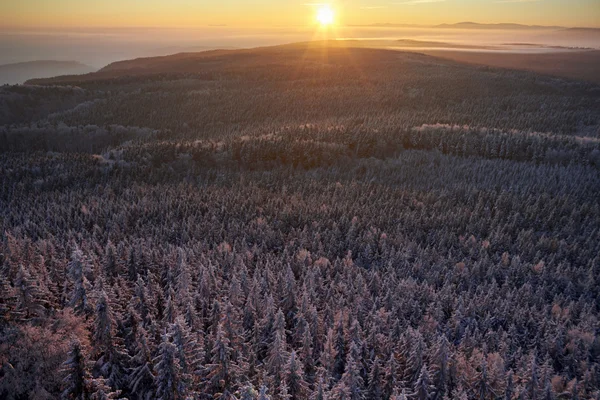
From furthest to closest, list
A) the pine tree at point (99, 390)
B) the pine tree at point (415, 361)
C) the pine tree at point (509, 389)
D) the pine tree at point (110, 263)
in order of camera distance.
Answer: the pine tree at point (110, 263)
the pine tree at point (415, 361)
the pine tree at point (509, 389)
the pine tree at point (99, 390)

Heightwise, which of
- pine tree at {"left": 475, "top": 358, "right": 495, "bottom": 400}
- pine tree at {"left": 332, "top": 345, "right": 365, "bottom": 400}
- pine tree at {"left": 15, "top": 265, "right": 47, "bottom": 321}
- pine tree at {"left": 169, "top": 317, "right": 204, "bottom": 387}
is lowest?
pine tree at {"left": 475, "top": 358, "right": 495, "bottom": 400}

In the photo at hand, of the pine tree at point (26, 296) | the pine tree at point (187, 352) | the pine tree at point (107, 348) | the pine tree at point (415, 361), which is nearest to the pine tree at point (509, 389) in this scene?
the pine tree at point (415, 361)

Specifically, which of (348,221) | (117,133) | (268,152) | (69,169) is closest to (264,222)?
(348,221)

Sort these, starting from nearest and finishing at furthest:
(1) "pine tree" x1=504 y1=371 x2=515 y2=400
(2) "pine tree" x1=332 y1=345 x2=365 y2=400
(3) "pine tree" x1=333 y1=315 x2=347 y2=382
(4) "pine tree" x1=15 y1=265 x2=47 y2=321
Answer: (2) "pine tree" x1=332 y1=345 x2=365 y2=400
(1) "pine tree" x1=504 y1=371 x2=515 y2=400
(4) "pine tree" x1=15 y1=265 x2=47 y2=321
(3) "pine tree" x1=333 y1=315 x2=347 y2=382

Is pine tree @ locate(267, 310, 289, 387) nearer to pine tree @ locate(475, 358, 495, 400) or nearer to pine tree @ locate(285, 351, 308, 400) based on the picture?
pine tree @ locate(285, 351, 308, 400)

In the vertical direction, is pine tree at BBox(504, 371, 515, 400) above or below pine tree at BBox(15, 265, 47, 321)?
below

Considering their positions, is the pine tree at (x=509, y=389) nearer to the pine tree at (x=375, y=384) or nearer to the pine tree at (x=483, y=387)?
the pine tree at (x=483, y=387)

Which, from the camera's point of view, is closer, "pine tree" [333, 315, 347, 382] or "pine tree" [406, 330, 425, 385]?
"pine tree" [406, 330, 425, 385]

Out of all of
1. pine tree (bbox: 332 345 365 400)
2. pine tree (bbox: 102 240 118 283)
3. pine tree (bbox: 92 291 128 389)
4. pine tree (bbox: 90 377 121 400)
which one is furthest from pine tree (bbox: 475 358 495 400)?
pine tree (bbox: 102 240 118 283)

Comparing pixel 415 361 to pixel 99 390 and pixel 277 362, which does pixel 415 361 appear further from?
pixel 99 390

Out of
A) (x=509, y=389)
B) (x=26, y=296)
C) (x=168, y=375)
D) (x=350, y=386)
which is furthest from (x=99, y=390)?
(x=509, y=389)

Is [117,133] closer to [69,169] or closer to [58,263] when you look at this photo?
[69,169]
